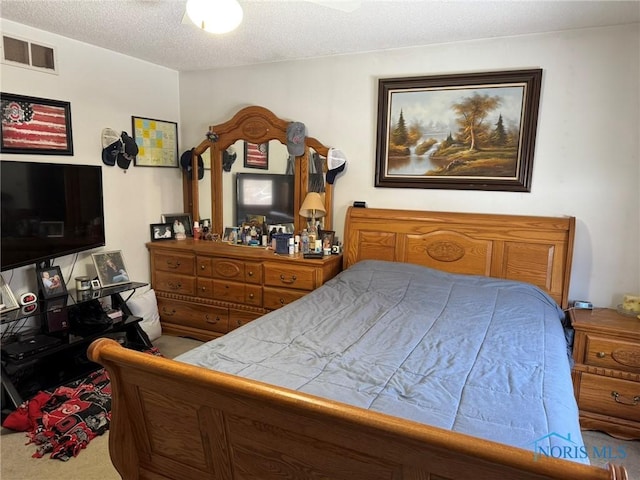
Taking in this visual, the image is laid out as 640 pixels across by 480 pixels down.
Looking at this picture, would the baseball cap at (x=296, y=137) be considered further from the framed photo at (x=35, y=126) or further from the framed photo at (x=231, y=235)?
the framed photo at (x=35, y=126)

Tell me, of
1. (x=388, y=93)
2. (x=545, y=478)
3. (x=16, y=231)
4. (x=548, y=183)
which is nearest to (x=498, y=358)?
(x=545, y=478)

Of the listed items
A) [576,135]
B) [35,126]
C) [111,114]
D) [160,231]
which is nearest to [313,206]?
[160,231]

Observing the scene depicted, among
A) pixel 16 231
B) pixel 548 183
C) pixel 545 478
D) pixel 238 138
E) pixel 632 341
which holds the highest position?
pixel 238 138

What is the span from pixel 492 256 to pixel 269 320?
5.46 ft

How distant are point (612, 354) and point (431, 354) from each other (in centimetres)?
131

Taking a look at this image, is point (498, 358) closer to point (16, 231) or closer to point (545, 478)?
point (545, 478)

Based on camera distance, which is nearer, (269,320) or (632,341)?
(269,320)

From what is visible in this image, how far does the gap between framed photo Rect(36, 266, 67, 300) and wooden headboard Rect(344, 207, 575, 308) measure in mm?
A: 2045

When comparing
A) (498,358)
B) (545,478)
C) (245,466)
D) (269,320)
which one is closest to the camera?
(545,478)

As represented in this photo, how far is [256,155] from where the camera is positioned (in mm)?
3758

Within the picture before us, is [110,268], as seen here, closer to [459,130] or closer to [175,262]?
[175,262]

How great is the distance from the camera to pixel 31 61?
9.24ft

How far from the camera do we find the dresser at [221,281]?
10.7 ft

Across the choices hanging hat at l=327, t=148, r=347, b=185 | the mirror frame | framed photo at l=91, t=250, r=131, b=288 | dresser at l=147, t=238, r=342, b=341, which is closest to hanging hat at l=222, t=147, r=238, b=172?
the mirror frame
